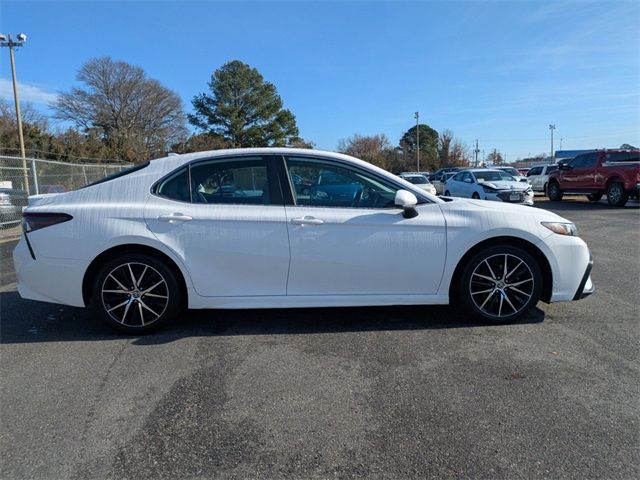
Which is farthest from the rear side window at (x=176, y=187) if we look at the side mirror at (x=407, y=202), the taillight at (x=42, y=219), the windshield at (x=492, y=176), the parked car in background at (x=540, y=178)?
the parked car in background at (x=540, y=178)

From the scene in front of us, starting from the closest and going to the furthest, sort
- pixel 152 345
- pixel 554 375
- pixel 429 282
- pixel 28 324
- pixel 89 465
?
pixel 89 465 → pixel 554 375 → pixel 152 345 → pixel 429 282 → pixel 28 324

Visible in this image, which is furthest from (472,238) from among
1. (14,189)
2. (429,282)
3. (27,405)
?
(14,189)

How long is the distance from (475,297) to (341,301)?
121 centimetres

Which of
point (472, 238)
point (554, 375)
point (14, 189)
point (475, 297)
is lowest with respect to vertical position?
point (554, 375)

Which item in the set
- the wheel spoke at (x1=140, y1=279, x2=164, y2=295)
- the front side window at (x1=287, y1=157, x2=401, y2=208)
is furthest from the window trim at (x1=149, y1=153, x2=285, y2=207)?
the wheel spoke at (x1=140, y1=279, x2=164, y2=295)

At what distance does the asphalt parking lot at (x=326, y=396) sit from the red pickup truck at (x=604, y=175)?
12.8 m

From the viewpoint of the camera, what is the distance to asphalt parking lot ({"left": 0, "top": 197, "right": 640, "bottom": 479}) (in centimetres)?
222

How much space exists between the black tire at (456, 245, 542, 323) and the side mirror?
2.29ft

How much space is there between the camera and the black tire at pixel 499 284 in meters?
3.90

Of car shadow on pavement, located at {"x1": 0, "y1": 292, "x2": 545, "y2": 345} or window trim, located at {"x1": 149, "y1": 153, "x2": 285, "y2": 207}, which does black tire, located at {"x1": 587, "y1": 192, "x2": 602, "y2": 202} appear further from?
window trim, located at {"x1": 149, "y1": 153, "x2": 285, "y2": 207}

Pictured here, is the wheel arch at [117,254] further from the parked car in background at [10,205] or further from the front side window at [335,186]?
the parked car in background at [10,205]

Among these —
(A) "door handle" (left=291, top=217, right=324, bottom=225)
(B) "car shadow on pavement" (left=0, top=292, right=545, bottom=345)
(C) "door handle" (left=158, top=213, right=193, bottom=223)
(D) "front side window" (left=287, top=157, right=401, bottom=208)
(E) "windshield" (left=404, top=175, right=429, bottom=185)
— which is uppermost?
(E) "windshield" (left=404, top=175, right=429, bottom=185)

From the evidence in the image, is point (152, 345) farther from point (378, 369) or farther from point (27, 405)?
point (378, 369)

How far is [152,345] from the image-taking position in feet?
12.0
